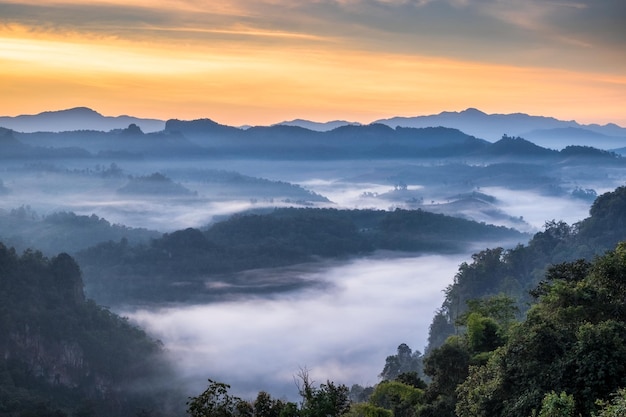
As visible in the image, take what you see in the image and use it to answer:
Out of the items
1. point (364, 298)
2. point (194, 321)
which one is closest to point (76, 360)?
point (194, 321)

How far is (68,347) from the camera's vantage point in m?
65.1

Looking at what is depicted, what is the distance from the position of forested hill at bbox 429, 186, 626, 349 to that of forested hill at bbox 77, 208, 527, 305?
5028 cm

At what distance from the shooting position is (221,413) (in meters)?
18.2

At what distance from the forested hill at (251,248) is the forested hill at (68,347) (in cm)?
3169

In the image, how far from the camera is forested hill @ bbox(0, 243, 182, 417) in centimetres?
6016

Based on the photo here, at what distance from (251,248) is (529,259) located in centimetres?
6124

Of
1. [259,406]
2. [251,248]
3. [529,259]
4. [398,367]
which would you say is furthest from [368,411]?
[251,248]

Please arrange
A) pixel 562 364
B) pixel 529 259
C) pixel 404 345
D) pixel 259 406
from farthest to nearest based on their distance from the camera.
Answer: pixel 529 259, pixel 404 345, pixel 259 406, pixel 562 364

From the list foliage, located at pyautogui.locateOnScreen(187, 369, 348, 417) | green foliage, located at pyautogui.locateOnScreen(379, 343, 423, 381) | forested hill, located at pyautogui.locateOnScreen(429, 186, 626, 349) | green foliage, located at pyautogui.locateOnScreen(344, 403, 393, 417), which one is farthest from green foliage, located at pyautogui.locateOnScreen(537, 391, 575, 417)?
forested hill, located at pyautogui.locateOnScreen(429, 186, 626, 349)

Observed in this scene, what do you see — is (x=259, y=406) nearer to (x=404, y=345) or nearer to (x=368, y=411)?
(x=368, y=411)

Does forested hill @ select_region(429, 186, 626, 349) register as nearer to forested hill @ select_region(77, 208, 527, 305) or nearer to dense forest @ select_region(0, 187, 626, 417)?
dense forest @ select_region(0, 187, 626, 417)

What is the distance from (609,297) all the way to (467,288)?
53.4 m

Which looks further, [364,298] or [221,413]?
[364,298]

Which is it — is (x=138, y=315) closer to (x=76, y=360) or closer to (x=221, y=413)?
(x=76, y=360)
